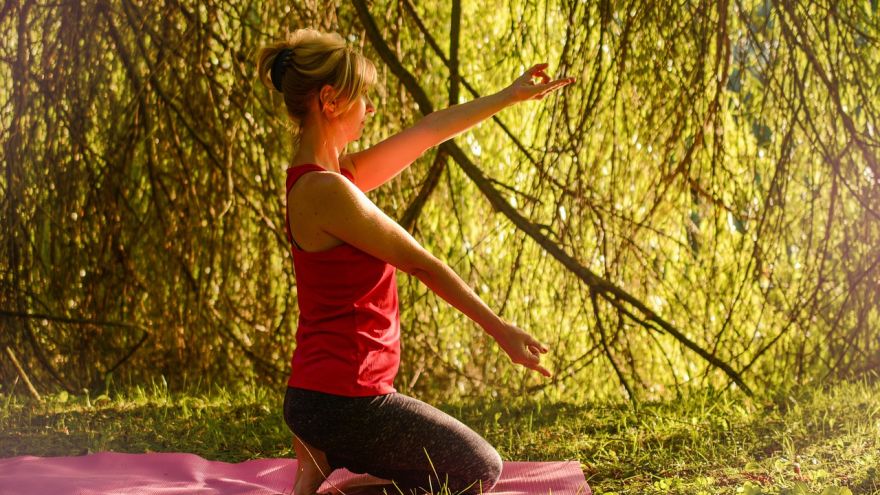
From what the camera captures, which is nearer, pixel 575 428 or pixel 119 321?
pixel 575 428

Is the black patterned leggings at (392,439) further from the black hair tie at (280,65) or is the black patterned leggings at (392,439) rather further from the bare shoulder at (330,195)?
the black hair tie at (280,65)

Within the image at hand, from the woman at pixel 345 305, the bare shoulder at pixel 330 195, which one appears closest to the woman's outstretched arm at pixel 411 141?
the woman at pixel 345 305

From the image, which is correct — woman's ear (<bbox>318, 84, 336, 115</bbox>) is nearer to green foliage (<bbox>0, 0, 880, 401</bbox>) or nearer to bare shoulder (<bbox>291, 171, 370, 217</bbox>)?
bare shoulder (<bbox>291, 171, 370, 217</bbox>)

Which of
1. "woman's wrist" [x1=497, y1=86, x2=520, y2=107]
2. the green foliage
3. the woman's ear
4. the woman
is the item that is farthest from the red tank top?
the green foliage

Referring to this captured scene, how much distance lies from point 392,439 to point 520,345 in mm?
341

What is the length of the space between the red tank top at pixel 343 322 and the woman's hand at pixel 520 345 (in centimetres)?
27

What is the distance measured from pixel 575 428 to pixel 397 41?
128 centimetres

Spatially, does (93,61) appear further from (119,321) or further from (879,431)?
(879,431)

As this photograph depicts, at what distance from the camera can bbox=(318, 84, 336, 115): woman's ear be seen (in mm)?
2186

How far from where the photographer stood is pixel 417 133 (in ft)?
7.97

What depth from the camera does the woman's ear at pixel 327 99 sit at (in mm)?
2186

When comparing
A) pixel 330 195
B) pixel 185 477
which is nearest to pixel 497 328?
pixel 330 195

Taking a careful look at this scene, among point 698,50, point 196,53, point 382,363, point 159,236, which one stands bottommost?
point 382,363

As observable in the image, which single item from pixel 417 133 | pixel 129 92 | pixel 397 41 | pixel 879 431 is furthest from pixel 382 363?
pixel 129 92
